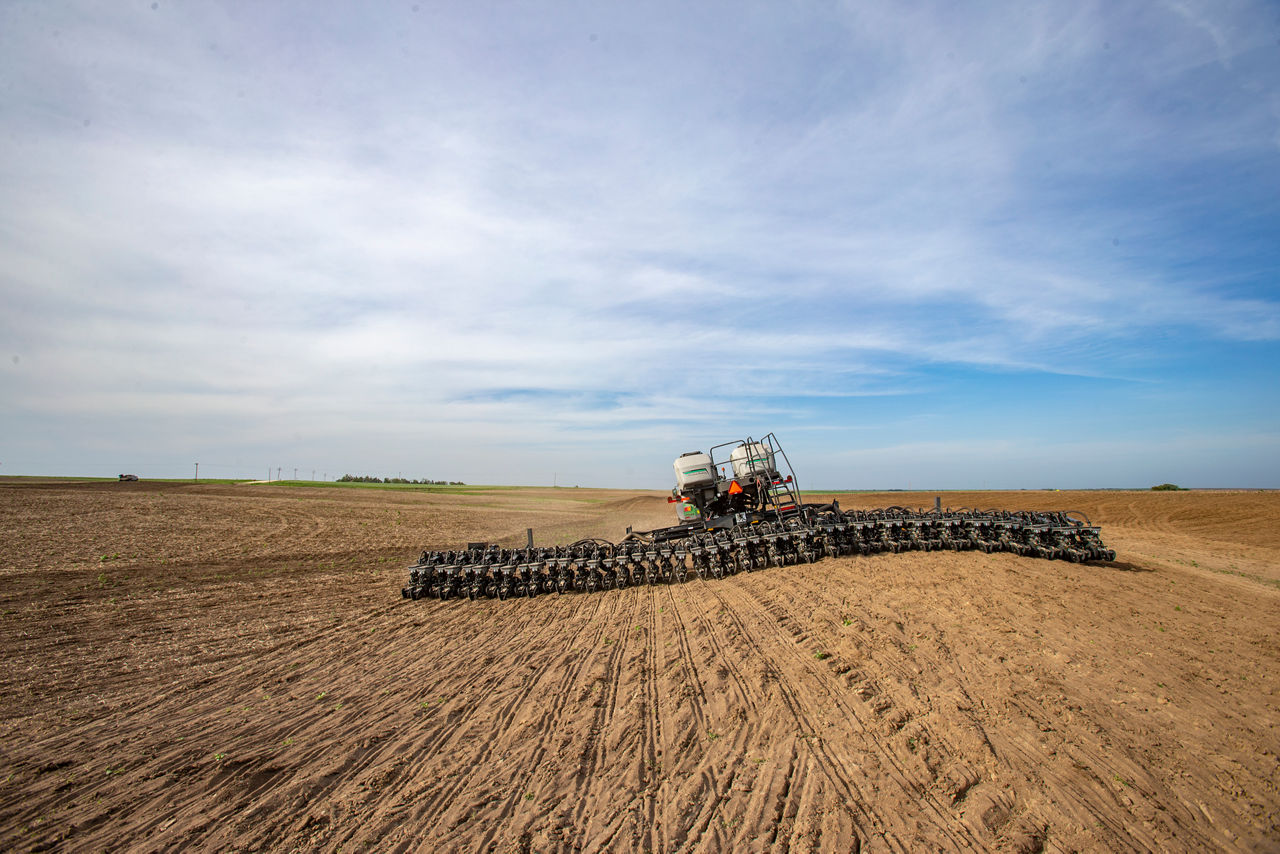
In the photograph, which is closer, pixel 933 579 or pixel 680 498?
pixel 933 579

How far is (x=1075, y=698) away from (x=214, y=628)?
524 inches

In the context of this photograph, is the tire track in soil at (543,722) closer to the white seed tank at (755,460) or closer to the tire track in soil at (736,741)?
the tire track in soil at (736,741)

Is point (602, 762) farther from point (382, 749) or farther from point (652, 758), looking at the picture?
point (382, 749)

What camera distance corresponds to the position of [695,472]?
648 inches

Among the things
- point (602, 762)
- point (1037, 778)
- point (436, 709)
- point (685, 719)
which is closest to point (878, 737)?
point (1037, 778)

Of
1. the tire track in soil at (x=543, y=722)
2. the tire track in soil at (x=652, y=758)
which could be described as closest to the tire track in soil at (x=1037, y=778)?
the tire track in soil at (x=652, y=758)

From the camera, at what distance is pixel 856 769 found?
462 cm

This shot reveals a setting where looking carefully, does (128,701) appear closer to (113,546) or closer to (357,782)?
(357,782)

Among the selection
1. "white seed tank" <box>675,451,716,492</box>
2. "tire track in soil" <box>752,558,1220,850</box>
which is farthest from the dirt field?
"white seed tank" <box>675,451,716,492</box>

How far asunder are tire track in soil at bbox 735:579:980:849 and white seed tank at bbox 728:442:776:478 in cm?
756

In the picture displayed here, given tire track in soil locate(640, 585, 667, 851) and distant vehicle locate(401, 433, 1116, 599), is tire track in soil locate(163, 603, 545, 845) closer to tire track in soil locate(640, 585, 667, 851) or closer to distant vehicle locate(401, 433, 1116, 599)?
tire track in soil locate(640, 585, 667, 851)

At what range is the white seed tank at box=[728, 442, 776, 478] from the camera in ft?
54.0

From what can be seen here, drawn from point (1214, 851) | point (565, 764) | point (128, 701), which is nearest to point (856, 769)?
point (1214, 851)

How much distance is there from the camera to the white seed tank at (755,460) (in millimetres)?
16453
